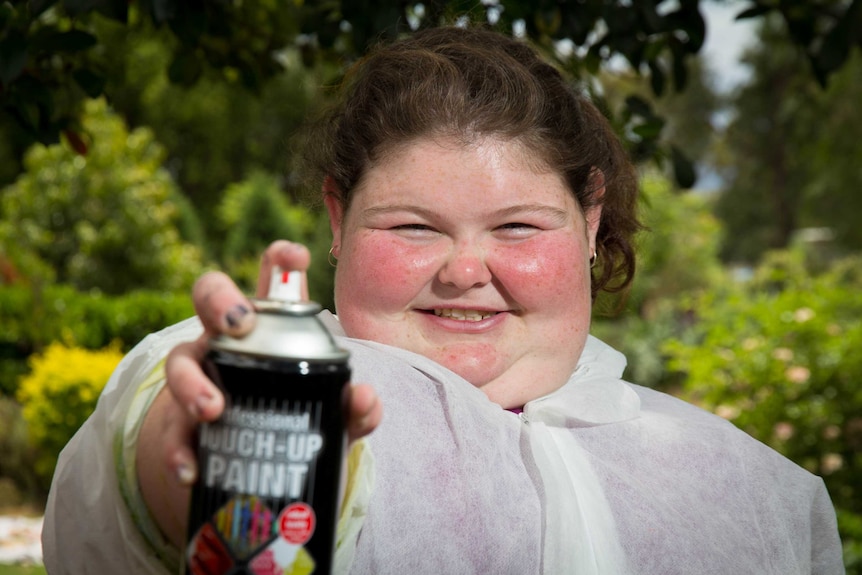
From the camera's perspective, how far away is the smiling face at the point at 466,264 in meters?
1.66

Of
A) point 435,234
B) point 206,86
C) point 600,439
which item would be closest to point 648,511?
point 600,439

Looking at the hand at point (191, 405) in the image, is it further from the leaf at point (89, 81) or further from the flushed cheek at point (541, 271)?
the leaf at point (89, 81)

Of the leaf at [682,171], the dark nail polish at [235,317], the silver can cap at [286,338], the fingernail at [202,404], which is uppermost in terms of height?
the dark nail polish at [235,317]

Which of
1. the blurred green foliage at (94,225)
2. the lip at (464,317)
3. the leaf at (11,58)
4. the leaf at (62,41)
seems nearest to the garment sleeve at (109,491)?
the lip at (464,317)

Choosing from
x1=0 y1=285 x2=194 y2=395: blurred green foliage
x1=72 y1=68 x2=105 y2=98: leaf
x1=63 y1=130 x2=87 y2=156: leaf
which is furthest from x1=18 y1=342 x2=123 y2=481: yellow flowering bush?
x1=72 y1=68 x2=105 y2=98: leaf

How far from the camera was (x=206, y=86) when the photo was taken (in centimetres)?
→ 2153

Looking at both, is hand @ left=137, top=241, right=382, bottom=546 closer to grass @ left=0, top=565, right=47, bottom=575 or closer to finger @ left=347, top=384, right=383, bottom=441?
finger @ left=347, top=384, right=383, bottom=441

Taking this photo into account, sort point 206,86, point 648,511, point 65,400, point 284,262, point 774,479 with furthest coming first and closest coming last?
point 206,86
point 65,400
point 774,479
point 648,511
point 284,262

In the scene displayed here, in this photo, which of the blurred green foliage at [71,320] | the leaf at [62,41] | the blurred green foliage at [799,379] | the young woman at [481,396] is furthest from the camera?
the blurred green foliage at [71,320]

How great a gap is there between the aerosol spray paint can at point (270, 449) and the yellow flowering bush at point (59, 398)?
266 inches

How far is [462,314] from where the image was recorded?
171 centimetres

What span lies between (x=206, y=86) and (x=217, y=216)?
2.95m

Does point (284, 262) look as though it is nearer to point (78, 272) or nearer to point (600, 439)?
point (600, 439)

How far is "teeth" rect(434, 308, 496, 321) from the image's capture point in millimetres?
1701
